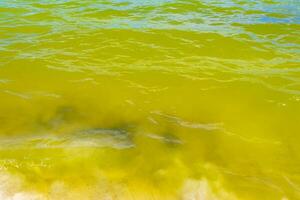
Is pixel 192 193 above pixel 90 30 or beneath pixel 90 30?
beneath

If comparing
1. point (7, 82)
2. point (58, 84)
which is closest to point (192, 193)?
point (58, 84)

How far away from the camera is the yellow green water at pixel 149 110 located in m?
3.23

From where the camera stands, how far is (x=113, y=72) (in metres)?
5.51

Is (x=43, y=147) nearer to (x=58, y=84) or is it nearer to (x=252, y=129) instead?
(x=58, y=84)

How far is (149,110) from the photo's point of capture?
446 centimetres

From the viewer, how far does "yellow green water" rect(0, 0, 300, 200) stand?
10.6 feet

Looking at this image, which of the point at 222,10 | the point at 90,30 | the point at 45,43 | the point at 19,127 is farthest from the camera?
the point at 222,10

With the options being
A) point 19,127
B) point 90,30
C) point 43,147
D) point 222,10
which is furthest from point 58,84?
point 222,10

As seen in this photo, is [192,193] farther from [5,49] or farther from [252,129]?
[5,49]

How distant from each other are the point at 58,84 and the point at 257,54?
11.6ft

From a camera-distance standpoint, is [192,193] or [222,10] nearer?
[192,193]

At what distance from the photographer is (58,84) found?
16.8 ft

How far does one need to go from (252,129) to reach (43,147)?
2383mm

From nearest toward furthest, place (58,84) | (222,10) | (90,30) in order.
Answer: (58,84)
(90,30)
(222,10)
